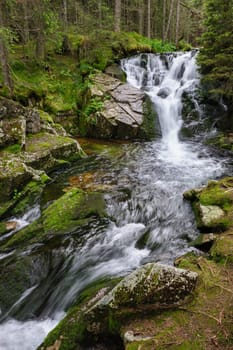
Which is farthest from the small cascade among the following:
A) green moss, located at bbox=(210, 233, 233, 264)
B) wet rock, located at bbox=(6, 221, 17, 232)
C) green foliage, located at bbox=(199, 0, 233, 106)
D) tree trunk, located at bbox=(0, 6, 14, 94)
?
green foliage, located at bbox=(199, 0, 233, 106)

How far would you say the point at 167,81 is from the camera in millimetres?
14352

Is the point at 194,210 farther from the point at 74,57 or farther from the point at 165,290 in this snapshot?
the point at 74,57

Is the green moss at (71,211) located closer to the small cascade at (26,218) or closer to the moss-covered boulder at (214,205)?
the small cascade at (26,218)

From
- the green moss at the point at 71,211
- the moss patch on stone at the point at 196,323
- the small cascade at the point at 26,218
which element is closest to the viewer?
the moss patch on stone at the point at 196,323

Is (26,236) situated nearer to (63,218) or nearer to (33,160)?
(63,218)

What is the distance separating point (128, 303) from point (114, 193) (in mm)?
4237

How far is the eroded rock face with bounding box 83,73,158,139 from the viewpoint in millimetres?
11633

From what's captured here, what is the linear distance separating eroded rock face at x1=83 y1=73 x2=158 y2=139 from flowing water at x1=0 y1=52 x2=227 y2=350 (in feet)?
2.57

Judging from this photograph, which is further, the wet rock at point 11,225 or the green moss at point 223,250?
the wet rock at point 11,225

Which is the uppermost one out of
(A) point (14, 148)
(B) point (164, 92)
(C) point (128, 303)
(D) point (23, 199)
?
(B) point (164, 92)

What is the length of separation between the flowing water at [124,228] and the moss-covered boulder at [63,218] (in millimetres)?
261

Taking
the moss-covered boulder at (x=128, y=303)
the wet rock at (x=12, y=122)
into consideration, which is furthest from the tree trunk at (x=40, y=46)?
the moss-covered boulder at (x=128, y=303)

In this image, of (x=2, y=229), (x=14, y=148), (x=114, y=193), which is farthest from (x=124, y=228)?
(x=14, y=148)

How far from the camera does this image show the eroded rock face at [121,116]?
38.2 feet
